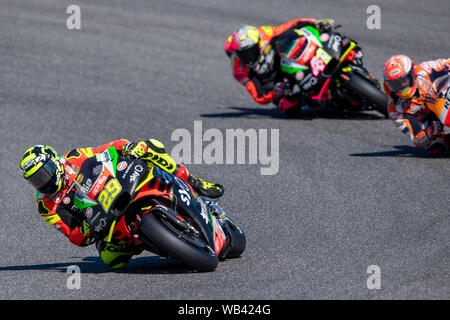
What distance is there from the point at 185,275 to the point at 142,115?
716 cm

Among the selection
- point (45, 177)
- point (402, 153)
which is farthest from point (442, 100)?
point (45, 177)

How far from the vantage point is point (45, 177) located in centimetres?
651

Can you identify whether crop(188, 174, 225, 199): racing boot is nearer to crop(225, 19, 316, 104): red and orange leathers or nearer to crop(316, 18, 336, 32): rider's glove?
crop(225, 19, 316, 104): red and orange leathers

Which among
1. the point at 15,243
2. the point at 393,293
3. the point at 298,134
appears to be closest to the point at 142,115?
the point at 298,134

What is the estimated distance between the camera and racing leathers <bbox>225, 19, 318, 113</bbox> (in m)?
12.7

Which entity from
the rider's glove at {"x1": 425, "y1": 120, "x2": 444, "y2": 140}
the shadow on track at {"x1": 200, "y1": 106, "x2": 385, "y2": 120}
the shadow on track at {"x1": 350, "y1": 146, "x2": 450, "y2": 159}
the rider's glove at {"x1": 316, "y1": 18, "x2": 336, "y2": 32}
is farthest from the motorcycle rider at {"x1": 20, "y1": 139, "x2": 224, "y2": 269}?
the shadow on track at {"x1": 200, "y1": 106, "x2": 385, "y2": 120}

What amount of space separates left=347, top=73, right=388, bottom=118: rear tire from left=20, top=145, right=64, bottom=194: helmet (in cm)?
626

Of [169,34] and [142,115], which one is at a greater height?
[169,34]

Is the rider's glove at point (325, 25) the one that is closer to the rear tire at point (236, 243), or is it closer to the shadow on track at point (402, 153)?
the shadow on track at point (402, 153)

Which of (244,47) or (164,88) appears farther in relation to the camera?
(164,88)

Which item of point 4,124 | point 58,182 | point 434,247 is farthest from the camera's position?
point 4,124

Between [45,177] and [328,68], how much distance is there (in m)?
6.48

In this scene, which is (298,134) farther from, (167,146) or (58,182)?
(58,182)

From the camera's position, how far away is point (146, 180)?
6.61m
